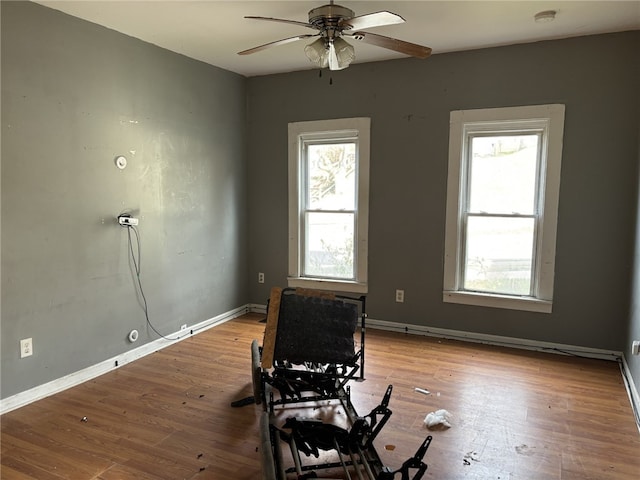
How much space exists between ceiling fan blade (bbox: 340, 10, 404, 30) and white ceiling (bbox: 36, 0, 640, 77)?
0.50m

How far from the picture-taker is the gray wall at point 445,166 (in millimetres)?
3512

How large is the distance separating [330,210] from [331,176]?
345 mm

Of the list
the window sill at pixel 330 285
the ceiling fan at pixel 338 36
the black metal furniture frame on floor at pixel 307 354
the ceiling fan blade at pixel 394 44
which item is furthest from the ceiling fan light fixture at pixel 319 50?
the window sill at pixel 330 285

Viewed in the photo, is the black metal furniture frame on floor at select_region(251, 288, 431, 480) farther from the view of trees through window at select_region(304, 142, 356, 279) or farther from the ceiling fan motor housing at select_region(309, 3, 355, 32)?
the view of trees through window at select_region(304, 142, 356, 279)

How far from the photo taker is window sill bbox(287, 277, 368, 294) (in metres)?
4.49

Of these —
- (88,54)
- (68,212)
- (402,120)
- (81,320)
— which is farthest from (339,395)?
(88,54)

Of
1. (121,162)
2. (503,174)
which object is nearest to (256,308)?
(121,162)

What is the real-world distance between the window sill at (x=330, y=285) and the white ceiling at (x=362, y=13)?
217 cm

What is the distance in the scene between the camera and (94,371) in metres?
3.29

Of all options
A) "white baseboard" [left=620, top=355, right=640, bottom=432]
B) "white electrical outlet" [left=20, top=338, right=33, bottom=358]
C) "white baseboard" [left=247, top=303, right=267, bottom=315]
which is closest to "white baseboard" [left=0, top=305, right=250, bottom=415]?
"white electrical outlet" [left=20, top=338, right=33, bottom=358]

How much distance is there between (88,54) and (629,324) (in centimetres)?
436

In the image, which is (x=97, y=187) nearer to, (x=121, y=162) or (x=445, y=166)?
Result: (x=121, y=162)

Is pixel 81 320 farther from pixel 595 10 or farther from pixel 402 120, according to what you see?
pixel 595 10

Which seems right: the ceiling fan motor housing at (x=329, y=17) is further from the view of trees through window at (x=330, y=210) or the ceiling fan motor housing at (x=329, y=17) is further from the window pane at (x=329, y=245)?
the window pane at (x=329, y=245)
